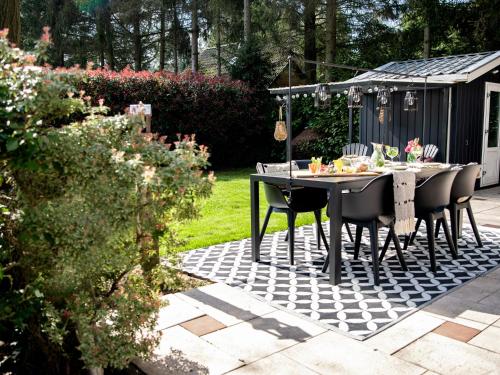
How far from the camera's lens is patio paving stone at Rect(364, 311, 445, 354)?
8.77 ft

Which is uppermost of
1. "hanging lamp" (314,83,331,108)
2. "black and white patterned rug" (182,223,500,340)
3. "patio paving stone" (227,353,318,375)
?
"hanging lamp" (314,83,331,108)

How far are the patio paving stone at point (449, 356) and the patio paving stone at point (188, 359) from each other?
950 millimetres

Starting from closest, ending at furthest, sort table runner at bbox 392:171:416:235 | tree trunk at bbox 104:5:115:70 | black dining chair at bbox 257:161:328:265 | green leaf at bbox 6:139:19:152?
green leaf at bbox 6:139:19:152 < table runner at bbox 392:171:416:235 < black dining chair at bbox 257:161:328:265 < tree trunk at bbox 104:5:115:70

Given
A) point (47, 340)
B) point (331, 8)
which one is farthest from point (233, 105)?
point (47, 340)

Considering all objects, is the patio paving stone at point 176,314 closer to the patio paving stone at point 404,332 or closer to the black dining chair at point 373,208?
the patio paving stone at point 404,332

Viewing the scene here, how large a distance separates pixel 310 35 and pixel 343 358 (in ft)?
44.7

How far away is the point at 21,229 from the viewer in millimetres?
1990

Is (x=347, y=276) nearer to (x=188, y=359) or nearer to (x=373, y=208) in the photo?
(x=373, y=208)

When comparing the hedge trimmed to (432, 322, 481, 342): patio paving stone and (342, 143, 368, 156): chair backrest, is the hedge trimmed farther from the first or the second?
(432, 322, 481, 342): patio paving stone

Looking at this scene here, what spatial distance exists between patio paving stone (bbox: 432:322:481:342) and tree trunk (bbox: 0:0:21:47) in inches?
124

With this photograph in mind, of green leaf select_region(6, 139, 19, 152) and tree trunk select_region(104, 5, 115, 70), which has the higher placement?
tree trunk select_region(104, 5, 115, 70)

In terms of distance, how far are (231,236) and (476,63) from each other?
5.95 m

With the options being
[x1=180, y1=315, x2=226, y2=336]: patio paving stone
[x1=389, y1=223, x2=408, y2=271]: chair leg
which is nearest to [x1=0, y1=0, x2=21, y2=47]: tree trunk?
[x1=180, y1=315, x2=226, y2=336]: patio paving stone

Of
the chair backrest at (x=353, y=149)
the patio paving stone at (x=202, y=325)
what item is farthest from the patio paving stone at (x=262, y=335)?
the chair backrest at (x=353, y=149)
